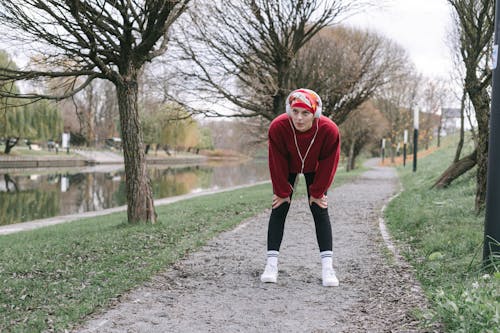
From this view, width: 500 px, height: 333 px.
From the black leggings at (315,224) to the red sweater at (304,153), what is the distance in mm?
135

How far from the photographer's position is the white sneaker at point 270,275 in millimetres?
5227

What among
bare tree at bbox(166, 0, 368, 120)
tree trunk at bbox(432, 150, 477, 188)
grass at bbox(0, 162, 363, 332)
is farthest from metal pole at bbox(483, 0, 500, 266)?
bare tree at bbox(166, 0, 368, 120)

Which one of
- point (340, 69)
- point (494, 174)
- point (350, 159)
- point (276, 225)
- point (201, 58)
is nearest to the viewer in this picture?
point (494, 174)

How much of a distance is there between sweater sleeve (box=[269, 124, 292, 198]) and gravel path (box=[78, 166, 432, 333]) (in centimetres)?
98

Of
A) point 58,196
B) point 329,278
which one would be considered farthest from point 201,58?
point 329,278

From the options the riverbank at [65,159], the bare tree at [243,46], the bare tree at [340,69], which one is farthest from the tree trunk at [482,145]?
the riverbank at [65,159]

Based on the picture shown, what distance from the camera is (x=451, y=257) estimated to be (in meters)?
6.04

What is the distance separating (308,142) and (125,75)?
17.9 feet

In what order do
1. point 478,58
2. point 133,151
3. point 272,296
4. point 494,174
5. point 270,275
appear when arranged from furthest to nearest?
point 478,58 < point 133,151 < point 270,275 < point 272,296 < point 494,174

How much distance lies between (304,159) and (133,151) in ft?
17.1

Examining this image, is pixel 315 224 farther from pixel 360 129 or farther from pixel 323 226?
pixel 360 129

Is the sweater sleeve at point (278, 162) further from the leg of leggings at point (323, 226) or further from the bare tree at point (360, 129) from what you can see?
the bare tree at point (360, 129)

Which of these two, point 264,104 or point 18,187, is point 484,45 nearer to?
point 264,104

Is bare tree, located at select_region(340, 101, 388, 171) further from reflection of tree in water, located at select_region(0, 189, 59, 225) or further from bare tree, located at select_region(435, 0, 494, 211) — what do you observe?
bare tree, located at select_region(435, 0, 494, 211)
